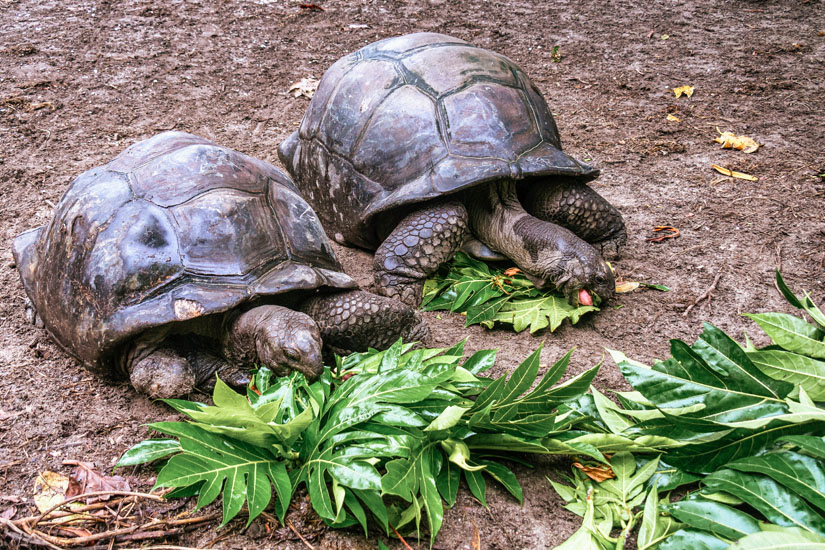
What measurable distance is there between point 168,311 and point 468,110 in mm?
1969

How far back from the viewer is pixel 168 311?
8.59 feet

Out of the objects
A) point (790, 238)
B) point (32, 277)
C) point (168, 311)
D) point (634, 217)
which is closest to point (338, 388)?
point (168, 311)

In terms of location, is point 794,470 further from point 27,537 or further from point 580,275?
point 27,537

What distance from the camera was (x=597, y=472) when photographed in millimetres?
2158

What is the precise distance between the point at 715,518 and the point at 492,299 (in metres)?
1.86

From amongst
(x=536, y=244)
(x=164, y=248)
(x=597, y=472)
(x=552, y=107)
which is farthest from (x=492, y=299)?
(x=552, y=107)

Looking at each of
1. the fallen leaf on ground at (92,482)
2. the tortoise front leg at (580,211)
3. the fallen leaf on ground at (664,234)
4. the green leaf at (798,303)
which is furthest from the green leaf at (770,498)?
the fallen leaf on ground at (664,234)

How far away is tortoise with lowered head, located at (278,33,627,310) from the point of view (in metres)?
3.53

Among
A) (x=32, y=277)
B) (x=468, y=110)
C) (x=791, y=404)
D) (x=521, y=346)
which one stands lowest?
(x=521, y=346)

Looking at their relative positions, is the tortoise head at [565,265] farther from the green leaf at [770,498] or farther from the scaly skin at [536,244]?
the green leaf at [770,498]

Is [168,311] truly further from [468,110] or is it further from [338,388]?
[468,110]

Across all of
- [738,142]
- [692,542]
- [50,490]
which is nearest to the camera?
[692,542]

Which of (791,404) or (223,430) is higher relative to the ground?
(791,404)

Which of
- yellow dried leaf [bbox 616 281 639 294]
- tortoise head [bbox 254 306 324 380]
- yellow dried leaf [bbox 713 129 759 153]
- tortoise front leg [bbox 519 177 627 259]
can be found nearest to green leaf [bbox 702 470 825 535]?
tortoise head [bbox 254 306 324 380]
